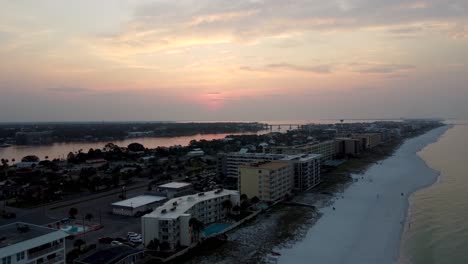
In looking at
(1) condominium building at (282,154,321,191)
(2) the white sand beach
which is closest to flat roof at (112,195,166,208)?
(2) the white sand beach

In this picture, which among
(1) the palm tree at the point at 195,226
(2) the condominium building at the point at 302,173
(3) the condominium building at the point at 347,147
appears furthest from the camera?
(3) the condominium building at the point at 347,147

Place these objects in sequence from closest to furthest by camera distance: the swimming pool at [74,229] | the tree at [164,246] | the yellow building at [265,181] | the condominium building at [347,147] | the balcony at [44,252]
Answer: the balcony at [44,252] < the tree at [164,246] < the swimming pool at [74,229] < the yellow building at [265,181] < the condominium building at [347,147]

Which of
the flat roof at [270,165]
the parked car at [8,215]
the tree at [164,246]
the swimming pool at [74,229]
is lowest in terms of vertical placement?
the parked car at [8,215]

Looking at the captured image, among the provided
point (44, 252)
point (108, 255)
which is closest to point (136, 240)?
point (108, 255)

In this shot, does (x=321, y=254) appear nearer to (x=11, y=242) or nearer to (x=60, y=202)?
(x=11, y=242)

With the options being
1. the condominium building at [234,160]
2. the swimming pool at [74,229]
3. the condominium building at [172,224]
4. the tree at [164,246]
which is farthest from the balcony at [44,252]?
the condominium building at [234,160]

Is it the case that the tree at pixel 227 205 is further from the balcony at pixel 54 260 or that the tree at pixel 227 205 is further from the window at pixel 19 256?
the window at pixel 19 256

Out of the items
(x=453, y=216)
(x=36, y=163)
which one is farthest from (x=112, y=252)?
(x=36, y=163)

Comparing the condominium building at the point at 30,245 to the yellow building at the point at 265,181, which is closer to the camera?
the condominium building at the point at 30,245
